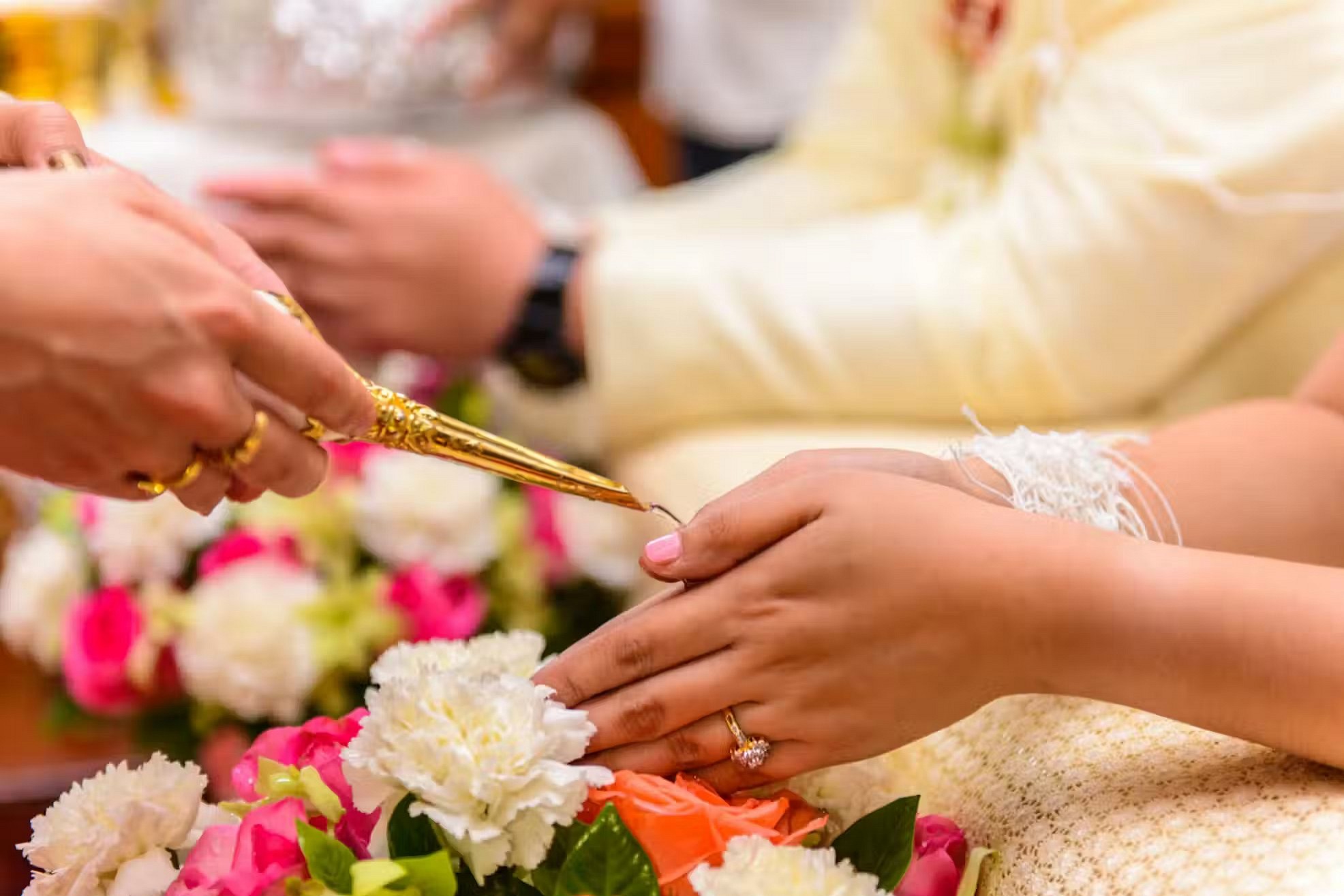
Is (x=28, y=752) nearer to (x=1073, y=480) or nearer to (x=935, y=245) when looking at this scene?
(x=935, y=245)

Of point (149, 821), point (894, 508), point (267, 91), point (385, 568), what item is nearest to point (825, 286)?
point (385, 568)

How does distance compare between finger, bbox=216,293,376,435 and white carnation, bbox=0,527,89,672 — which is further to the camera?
white carnation, bbox=0,527,89,672

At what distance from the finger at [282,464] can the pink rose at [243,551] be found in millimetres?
524

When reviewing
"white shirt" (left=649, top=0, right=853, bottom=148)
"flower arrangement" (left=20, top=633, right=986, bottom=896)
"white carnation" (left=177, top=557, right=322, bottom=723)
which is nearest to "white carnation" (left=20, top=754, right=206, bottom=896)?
"flower arrangement" (left=20, top=633, right=986, bottom=896)

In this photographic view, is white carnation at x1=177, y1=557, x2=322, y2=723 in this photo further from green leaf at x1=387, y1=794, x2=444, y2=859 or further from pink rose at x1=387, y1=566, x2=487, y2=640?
green leaf at x1=387, y1=794, x2=444, y2=859

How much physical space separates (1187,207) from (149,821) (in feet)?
2.48

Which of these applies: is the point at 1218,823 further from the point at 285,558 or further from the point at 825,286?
the point at 285,558

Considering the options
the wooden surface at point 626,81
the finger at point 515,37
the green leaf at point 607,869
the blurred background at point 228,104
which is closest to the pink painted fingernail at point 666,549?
the green leaf at point 607,869

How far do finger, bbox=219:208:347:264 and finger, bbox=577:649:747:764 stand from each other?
77cm

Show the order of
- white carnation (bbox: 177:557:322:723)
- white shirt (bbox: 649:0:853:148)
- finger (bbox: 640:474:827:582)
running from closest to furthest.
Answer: finger (bbox: 640:474:827:582) → white carnation (bbox: 177:557:322:723) → white shirt (bbox: 649:0:853:148)

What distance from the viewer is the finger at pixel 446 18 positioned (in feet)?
5.33

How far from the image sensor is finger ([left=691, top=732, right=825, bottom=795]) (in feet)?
2.04

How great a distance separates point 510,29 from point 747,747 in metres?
1.25

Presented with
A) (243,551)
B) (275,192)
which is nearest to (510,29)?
(275,192)
